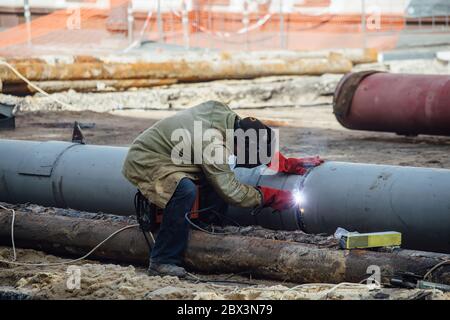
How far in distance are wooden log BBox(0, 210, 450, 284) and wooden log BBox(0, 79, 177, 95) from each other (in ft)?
25.4

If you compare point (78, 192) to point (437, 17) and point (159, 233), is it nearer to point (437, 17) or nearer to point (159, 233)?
point (159, 233)

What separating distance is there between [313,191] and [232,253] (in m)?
0.79

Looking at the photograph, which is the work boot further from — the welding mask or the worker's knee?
the welding mask

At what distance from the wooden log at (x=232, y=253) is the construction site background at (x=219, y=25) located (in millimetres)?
12512

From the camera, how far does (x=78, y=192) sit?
24.7 feet

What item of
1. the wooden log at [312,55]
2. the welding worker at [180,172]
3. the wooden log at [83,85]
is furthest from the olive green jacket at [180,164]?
the wooden log at [312,55]

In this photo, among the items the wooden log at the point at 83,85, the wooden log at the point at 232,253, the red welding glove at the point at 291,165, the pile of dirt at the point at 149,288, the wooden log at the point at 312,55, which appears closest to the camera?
the pile of dirt at the point at 149,288

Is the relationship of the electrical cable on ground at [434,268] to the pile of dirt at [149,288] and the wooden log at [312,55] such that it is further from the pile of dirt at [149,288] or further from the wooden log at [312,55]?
Answer: the wooden log at [312,55]

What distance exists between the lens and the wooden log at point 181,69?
15008 millimetres

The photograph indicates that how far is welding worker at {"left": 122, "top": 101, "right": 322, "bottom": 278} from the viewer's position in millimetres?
6262

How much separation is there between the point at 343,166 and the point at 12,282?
8.27 feet

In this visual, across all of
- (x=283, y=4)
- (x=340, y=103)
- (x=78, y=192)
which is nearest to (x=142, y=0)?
(x=283, y=4)

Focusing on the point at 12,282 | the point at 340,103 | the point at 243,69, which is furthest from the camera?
the point at 243,69

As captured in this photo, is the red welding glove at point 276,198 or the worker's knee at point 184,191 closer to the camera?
the worker's knee at point 184,191
